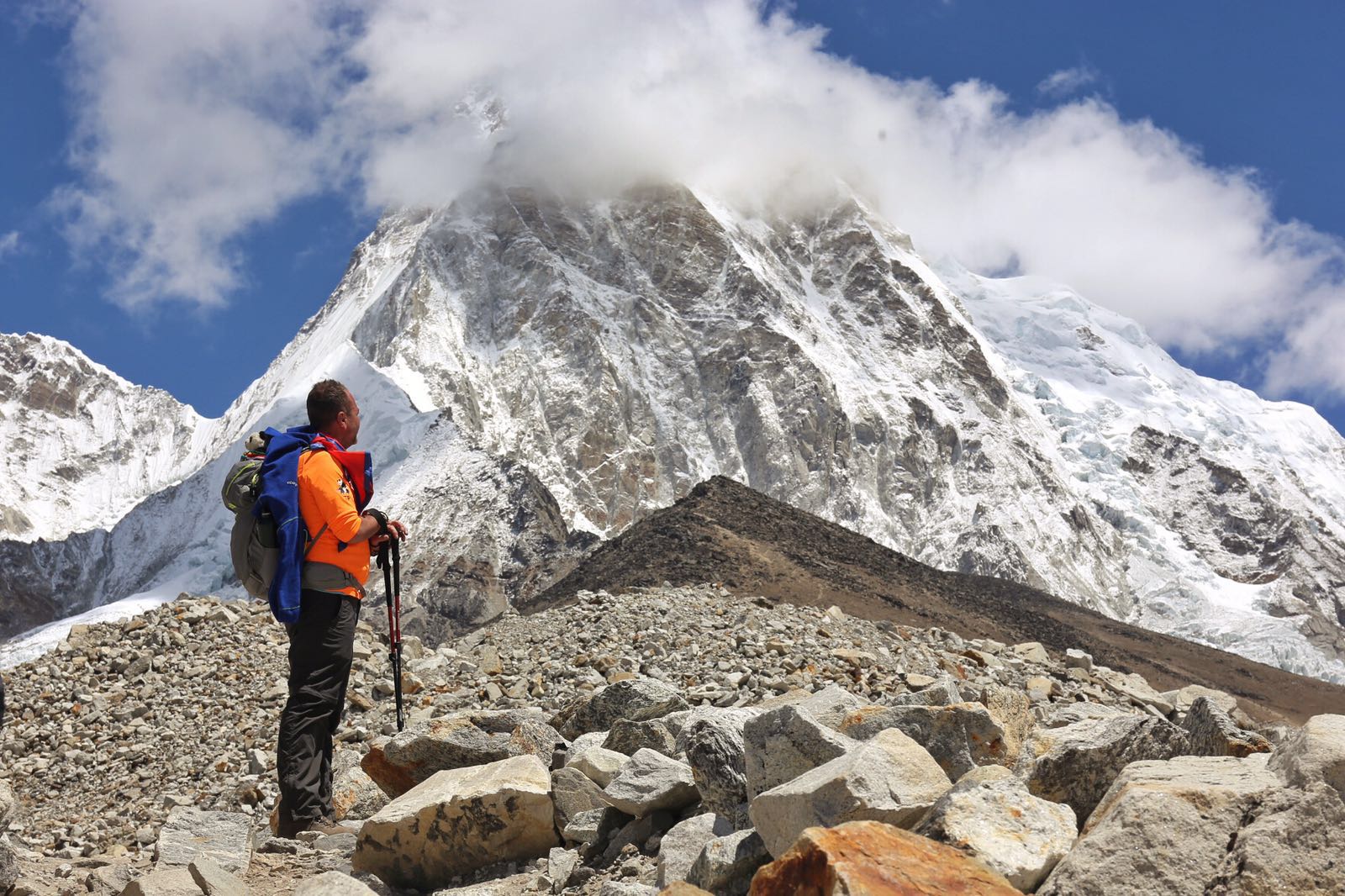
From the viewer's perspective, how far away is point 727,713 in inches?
237

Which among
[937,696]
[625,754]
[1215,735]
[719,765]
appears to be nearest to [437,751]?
[625,754]

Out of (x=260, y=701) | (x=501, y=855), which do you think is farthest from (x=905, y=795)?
(x=260, y=701)

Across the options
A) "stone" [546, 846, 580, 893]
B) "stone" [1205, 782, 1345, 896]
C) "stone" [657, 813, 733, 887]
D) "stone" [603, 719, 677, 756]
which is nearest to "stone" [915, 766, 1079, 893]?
"stone" [1205, 782, 1345, 896]

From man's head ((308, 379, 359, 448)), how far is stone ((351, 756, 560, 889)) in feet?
6.05

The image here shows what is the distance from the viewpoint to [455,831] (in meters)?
5.61

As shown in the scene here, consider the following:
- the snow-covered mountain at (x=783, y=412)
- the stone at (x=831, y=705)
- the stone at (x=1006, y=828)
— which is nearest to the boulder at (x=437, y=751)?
the stone at (x=831, y=705)

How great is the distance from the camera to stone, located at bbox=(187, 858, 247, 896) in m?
4.90

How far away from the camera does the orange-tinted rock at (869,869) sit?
3.35 meters

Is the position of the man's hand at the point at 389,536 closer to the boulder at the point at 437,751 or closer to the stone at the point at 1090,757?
the boulder at the point at 437,751

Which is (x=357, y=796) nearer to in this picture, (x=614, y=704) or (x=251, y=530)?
(x=614, y=704)

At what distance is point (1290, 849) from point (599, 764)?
3395mm

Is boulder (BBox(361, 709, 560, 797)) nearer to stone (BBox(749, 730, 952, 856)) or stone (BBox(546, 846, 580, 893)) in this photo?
stone (BBox(546, 846, 580, 893))

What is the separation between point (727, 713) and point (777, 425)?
111357 millimetres

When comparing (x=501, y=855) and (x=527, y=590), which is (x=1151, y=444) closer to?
(x=527, y=590)
